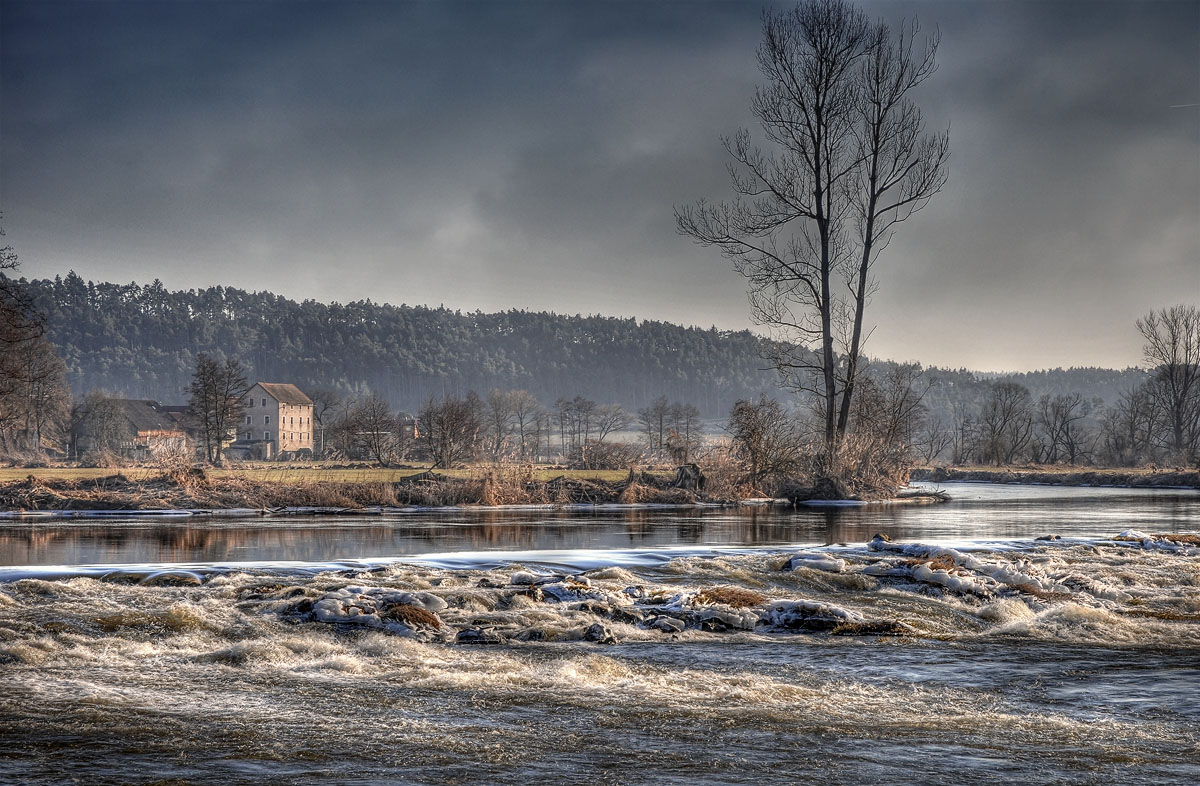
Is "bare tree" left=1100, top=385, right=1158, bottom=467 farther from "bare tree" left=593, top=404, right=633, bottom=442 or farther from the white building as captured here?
the white building

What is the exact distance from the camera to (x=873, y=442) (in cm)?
3328

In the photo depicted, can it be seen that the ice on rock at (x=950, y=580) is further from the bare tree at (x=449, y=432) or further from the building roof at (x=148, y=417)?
the building roof at (x=148, y=417)

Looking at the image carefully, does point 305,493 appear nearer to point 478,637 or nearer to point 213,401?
point 478,637

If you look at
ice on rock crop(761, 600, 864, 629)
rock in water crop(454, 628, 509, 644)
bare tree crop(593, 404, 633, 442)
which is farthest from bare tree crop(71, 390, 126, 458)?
ice on rock crop(761, 600, 864, 629)

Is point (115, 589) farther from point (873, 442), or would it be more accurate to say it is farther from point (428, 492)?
point (873, 442)

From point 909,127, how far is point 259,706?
29.8m

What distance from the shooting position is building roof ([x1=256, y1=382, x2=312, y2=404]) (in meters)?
137

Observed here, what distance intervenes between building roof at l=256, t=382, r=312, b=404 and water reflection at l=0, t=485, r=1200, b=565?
118 m

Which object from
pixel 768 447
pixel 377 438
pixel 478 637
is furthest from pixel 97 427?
pixel 478 637

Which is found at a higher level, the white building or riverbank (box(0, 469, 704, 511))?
the white building

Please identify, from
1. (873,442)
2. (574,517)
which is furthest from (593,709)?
(873,442)

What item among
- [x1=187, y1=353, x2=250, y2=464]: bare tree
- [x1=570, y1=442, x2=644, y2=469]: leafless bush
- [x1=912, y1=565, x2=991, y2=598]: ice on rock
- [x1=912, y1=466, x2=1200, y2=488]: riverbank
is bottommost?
[x1=912, y1=466, x2=1200, y2=488]: riverbank

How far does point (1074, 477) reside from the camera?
63.0 metres

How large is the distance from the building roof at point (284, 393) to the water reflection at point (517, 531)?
387 feet
